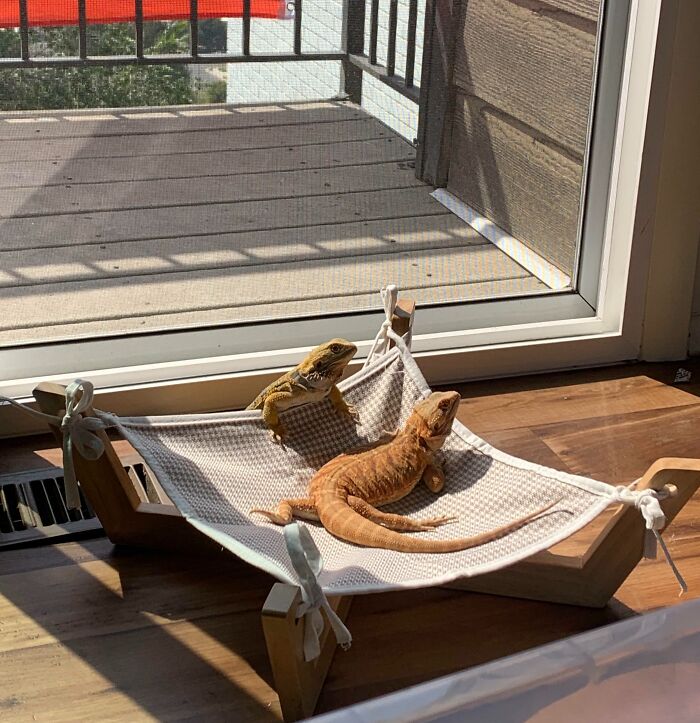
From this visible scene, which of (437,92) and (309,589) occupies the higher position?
(437,92)

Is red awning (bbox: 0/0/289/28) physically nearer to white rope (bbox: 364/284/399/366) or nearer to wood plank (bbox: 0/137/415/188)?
wood plank (bbox: 0/137/415/188)

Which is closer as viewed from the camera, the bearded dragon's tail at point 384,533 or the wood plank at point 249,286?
the bearded dragon's tail at point 384,533

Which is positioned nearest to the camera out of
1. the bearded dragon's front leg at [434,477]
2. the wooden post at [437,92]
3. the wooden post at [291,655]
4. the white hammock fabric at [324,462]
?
the wooden post at [291,655]

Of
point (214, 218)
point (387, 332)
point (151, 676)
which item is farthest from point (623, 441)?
point (151, 676)

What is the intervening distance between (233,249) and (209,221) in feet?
0.22

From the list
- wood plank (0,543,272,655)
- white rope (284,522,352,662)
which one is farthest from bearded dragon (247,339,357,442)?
white rope (284,522,352,662)

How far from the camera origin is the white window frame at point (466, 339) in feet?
5.92

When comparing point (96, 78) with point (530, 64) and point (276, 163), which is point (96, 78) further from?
point (530, 64)

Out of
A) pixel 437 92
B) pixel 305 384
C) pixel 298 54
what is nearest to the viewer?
pixel 305 384

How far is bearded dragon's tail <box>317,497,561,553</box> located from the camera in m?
1.26

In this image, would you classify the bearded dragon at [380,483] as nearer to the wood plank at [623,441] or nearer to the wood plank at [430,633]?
the wood plank at [430,633]

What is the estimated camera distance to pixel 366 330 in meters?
1.97

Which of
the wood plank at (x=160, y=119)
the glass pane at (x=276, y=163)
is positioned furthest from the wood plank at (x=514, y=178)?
the wood plank at (x=160, y=119)

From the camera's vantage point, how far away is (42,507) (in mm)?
1569
